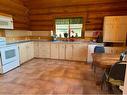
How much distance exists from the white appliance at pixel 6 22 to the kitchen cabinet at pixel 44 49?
1540 mm

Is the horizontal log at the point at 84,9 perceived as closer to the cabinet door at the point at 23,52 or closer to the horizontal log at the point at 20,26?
the horizontal log at the point at 20,26

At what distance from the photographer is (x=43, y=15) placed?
5562 millimetres

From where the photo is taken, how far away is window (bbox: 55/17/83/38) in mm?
5359

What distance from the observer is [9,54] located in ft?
12.3

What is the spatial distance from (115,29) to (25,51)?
3.64m

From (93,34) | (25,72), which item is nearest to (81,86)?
(25,72)

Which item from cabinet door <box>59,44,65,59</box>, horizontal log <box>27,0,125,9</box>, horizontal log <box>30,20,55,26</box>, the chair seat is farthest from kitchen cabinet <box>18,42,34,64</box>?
the chair seat

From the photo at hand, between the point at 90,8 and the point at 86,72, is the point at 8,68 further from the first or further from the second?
the point at 90,8

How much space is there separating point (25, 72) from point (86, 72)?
1.95 metres

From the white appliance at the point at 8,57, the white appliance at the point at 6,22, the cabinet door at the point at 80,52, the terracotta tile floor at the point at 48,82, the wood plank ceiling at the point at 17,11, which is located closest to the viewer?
the terracotta tile floor at the point at 48,82

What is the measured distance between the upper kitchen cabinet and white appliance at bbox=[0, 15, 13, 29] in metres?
3.60

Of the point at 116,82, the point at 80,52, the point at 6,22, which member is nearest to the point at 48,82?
the point at 116,82

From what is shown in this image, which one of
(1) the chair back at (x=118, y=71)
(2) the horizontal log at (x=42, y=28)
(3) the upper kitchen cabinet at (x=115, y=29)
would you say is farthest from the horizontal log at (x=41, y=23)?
(1) the chair back at (x=118, y=71)

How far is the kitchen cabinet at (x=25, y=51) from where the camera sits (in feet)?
14.5
